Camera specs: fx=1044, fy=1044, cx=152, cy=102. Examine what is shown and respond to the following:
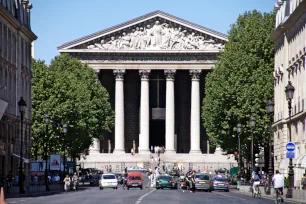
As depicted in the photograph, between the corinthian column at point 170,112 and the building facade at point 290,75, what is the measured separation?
231 feet

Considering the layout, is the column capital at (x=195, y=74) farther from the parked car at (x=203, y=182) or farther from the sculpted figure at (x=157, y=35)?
the parked car at (x=203, y=182)

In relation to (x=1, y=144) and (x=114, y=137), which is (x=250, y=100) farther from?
(x=114, y=137)

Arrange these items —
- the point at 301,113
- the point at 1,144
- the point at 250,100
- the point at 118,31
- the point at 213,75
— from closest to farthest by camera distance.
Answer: the point at 301,113, the point at 1,144, the point at 250,100, the point at 213,75, the point at 118,31

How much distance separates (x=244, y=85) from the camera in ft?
325

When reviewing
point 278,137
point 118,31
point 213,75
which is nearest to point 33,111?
point 213,75

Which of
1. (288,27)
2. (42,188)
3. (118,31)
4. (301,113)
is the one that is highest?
(118,31)

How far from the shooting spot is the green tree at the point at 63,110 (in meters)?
113

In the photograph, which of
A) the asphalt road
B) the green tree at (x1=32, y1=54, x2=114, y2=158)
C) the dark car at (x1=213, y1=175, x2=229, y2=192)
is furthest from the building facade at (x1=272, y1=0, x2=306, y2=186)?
the green tree at (x1=32, y1=54, x2=114, y2=158)

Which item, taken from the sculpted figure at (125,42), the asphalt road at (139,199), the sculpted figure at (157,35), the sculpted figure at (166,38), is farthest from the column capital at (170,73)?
the asphalt road at (139,199)

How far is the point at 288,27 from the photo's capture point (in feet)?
284

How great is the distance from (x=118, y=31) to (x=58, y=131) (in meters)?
56.1

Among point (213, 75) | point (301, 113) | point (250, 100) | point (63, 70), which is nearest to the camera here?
point (301, 113)

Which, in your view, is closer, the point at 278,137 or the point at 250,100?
the point at 278,137

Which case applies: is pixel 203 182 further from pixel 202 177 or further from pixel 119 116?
pixel 119 116
